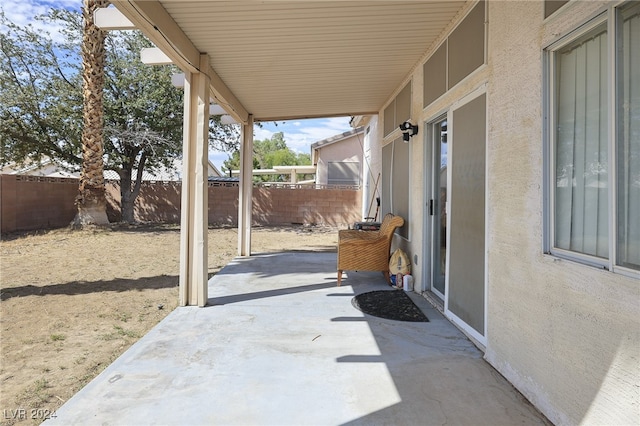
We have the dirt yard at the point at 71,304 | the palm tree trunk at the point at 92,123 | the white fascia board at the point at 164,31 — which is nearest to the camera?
the dirt yard at the point at 71,304

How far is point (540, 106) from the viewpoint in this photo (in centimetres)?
238

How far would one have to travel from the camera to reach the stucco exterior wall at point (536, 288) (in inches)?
69.5

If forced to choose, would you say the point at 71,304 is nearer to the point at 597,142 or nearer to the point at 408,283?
the point at 408,283

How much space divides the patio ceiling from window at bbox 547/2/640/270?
187 centimetres

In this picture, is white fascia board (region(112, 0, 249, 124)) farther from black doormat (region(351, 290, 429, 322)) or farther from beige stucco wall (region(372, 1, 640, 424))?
black doormat (region(351, 290, 429, 322))

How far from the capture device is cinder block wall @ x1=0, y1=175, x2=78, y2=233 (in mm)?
11043

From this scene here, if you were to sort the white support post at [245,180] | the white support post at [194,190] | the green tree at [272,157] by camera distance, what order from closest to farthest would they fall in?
the white support post at [194,190], the white support post at [245,180], the green tree at [272,157]

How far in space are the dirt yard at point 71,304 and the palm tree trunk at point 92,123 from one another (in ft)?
3.78

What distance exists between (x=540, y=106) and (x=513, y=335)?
1548mm

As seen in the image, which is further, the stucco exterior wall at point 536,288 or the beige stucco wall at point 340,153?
the beige stucco wall at point 340,153

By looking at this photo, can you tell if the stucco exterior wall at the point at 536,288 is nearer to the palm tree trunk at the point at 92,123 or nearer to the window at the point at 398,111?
the window at the point at 398,111

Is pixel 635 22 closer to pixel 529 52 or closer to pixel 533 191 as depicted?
pixel 529 52

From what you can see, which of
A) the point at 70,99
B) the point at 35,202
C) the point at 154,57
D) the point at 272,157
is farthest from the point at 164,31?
the point at 272,157

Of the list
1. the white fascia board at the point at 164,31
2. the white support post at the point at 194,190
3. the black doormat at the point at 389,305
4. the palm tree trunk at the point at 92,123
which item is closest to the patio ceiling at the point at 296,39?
the white fascia board at the point at 164,31
